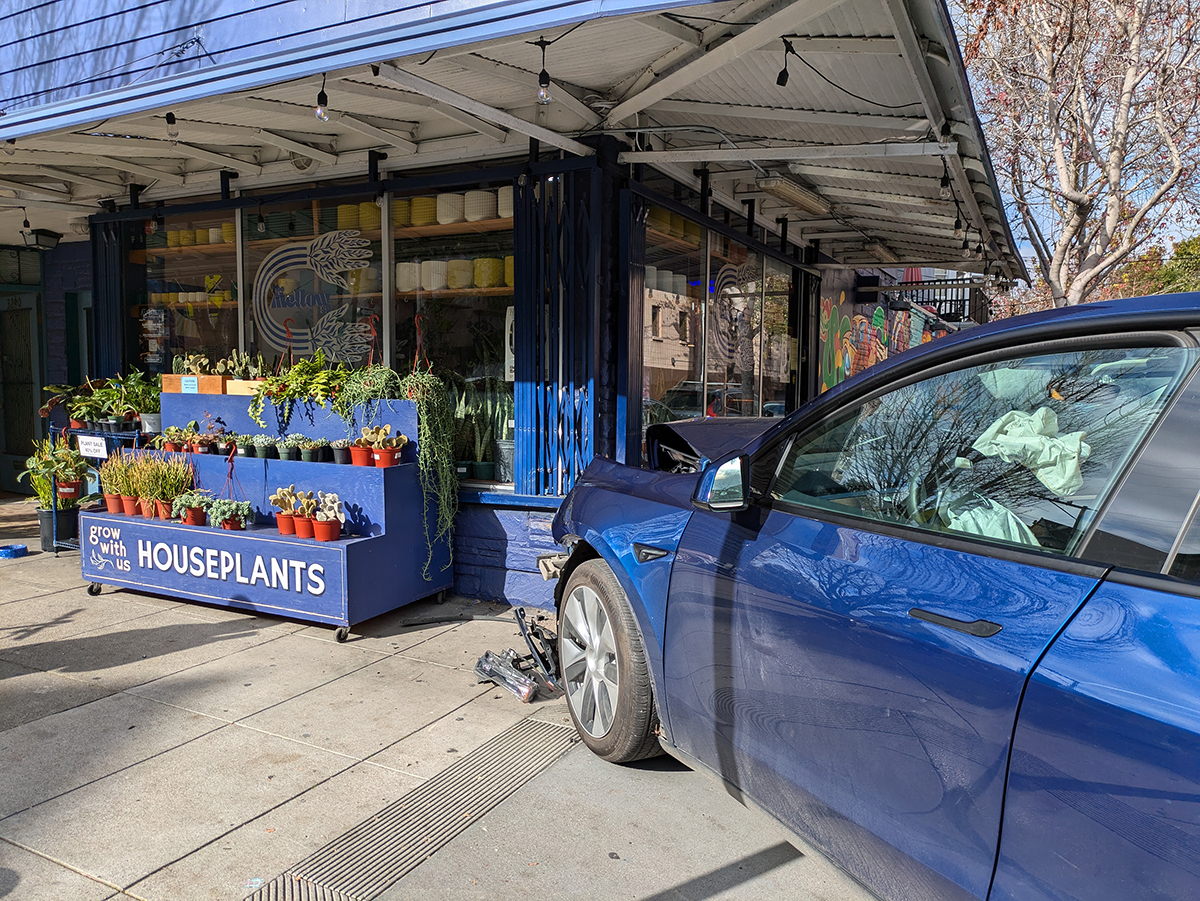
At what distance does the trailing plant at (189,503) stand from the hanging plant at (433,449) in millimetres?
1528

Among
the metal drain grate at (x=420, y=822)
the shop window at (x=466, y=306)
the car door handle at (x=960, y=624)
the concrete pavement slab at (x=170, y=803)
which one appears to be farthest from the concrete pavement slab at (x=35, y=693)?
the car door handle at (x=960, y=624)

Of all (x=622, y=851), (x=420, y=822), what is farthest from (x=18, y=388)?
(x=622, y=851)

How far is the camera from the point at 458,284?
657 cm

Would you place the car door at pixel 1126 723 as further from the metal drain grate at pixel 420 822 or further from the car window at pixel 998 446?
the metal drain grate at pixel 420 822

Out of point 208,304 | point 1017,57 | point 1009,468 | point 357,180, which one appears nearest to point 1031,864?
point 1009,468

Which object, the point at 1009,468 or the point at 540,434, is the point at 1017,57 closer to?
the point at 540,434

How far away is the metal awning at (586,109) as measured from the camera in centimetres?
401

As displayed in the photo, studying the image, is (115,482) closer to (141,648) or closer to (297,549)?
(141,648)

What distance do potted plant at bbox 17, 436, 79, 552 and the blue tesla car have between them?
6659 millimetres

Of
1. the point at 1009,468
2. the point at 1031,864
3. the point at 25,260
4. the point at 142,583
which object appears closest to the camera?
the point at 1031,864

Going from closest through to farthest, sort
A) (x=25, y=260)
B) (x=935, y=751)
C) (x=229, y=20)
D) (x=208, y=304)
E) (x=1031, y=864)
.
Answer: (x=1031, y=864)
(x=935, y=751)
(x=229, y=20)
(x=208, y=304)
(x=25, y=260)

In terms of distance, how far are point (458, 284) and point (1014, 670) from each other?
5.50 meters

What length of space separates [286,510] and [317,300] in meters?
2.34

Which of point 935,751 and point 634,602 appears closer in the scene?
point 935,751
